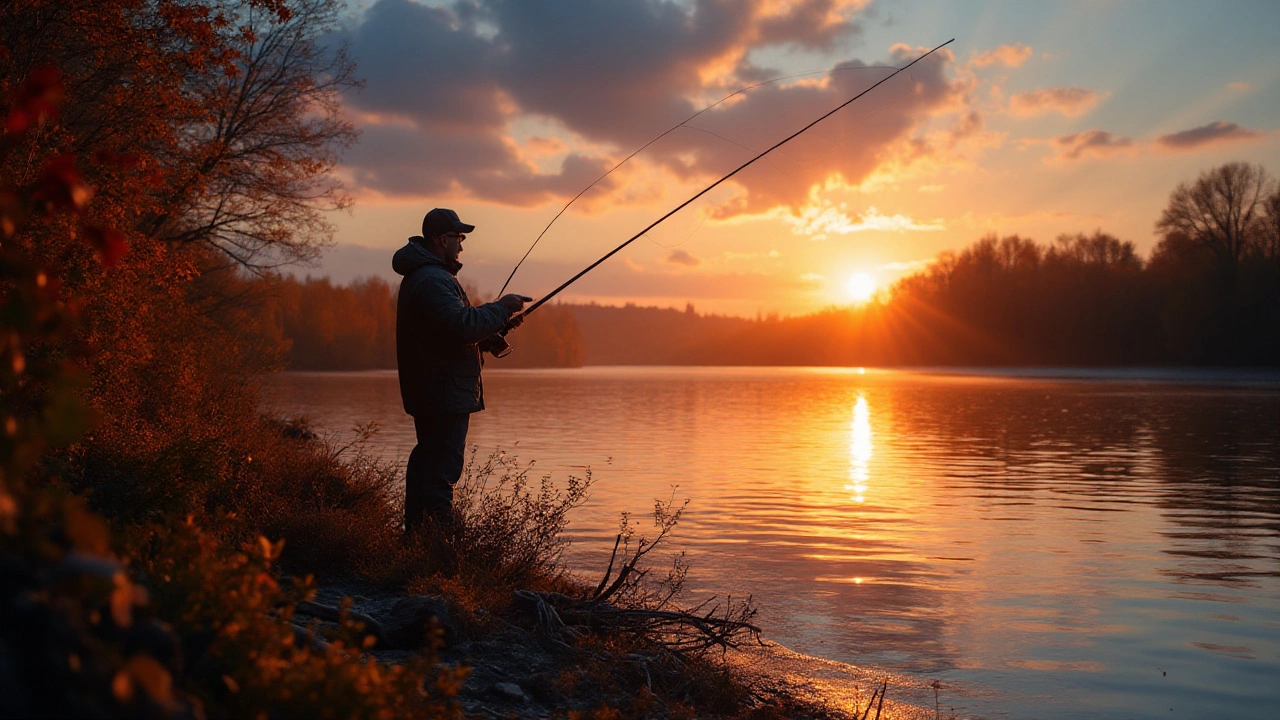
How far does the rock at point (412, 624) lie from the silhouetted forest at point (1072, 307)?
20.2m

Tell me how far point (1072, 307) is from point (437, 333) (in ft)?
322

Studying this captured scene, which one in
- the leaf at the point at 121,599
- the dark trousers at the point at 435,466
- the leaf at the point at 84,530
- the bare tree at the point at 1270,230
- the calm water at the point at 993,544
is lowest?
the calm water at the point at 993,544

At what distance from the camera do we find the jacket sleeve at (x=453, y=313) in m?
6.72

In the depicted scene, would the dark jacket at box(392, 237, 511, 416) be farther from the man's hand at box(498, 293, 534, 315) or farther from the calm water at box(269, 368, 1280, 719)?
the calm water at box(269, 368, 1280, 719)

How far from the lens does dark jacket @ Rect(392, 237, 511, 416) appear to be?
6.75 m

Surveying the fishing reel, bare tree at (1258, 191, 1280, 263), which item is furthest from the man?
bare tree at (1258, 191, 1280, 263)

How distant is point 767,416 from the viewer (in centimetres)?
3528

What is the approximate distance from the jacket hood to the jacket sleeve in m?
0.19

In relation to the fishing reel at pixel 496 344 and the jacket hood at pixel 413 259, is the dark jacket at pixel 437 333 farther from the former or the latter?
the fishing reel at pixel 496 344

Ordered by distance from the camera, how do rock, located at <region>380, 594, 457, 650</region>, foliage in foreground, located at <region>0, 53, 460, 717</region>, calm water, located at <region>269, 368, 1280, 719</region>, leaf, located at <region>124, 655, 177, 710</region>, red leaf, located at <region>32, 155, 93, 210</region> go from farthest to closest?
calm water, located at <region>269, 368, 1280, 719</region> < rock, located at <region>380, 594, 457, 650</region> < red leaf, located at <region>32, 155, 93, 210</region> < foliage in foreground, located at <region>0, 53, 460, 717</region> < leaf, located at <region>124, 655, 177, 710</region>

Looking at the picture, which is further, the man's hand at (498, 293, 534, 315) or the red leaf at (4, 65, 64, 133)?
the man's hand at (498, 293, 534, 315)

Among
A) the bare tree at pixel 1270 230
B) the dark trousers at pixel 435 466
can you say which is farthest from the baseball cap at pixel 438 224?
the bare tree at pixel 1270 230

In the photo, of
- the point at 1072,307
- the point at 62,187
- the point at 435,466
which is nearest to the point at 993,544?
the point at 435,466

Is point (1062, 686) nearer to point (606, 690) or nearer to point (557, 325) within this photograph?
A: point (606, 690)
